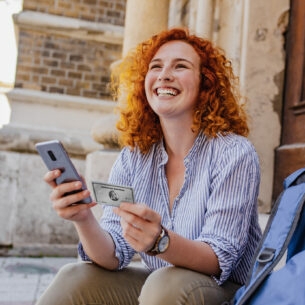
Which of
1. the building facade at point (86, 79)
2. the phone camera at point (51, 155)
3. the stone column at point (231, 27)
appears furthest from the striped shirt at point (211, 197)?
the stone column at point (231, 27)

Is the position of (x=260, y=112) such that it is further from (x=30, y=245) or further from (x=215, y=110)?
(x=30, y=245)

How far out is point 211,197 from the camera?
1.45 m

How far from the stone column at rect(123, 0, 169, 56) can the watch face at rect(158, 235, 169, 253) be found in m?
2.43

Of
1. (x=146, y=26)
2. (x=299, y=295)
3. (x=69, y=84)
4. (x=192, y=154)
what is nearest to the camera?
(x=299, y=295)

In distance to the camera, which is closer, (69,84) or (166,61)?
(166,61)

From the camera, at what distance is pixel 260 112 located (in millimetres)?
2705

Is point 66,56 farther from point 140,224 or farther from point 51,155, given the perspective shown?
point 140,224

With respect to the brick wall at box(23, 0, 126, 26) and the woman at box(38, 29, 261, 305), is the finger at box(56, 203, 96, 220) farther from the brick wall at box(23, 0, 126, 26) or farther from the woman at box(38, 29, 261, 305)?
the brick wall at box(23, 0, 126, 26)

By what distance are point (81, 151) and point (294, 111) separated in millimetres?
2513

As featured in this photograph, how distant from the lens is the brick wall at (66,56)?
5.07 meters

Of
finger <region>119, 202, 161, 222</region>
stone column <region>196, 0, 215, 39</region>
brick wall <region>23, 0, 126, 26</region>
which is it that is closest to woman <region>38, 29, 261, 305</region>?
finger <region>119, 202, 161, 222</region>

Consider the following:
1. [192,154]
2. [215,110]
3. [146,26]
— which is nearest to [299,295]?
[192,154]

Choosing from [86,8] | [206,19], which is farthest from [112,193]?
[86,8]

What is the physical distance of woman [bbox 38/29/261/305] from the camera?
1.28 m
